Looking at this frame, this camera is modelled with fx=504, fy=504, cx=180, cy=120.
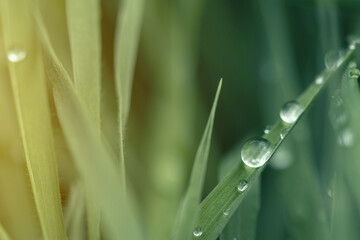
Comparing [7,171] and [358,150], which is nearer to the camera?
[358,150]

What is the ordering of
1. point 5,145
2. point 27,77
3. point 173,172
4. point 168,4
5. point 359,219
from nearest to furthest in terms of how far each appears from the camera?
point 27,77, point 359,219, point 5,145, point 173,172, point 168,4

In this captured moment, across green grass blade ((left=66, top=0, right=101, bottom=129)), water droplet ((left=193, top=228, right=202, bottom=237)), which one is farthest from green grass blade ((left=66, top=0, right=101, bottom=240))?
water droplet ((left=193, top=228, right=202, bottom=237))

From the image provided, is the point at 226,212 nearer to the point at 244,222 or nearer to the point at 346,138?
the point at 244,222

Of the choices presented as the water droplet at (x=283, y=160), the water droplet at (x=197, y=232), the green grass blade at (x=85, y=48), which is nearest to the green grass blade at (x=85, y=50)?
the green grass blade at (x=85, y=48)

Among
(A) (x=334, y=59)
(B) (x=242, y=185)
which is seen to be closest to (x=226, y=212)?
(B) (x=242, y=185)

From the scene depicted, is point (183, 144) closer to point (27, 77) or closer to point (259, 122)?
point (259, 122)

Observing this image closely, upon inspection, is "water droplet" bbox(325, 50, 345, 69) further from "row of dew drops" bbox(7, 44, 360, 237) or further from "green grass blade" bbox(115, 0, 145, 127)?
"green grass blade" bbox(115, 0, 145, 127)

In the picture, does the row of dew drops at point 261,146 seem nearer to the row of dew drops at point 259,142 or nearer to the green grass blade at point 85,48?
the row of dew drops at point 259,142

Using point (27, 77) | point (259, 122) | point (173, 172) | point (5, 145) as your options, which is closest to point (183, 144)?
point (173, 172)
